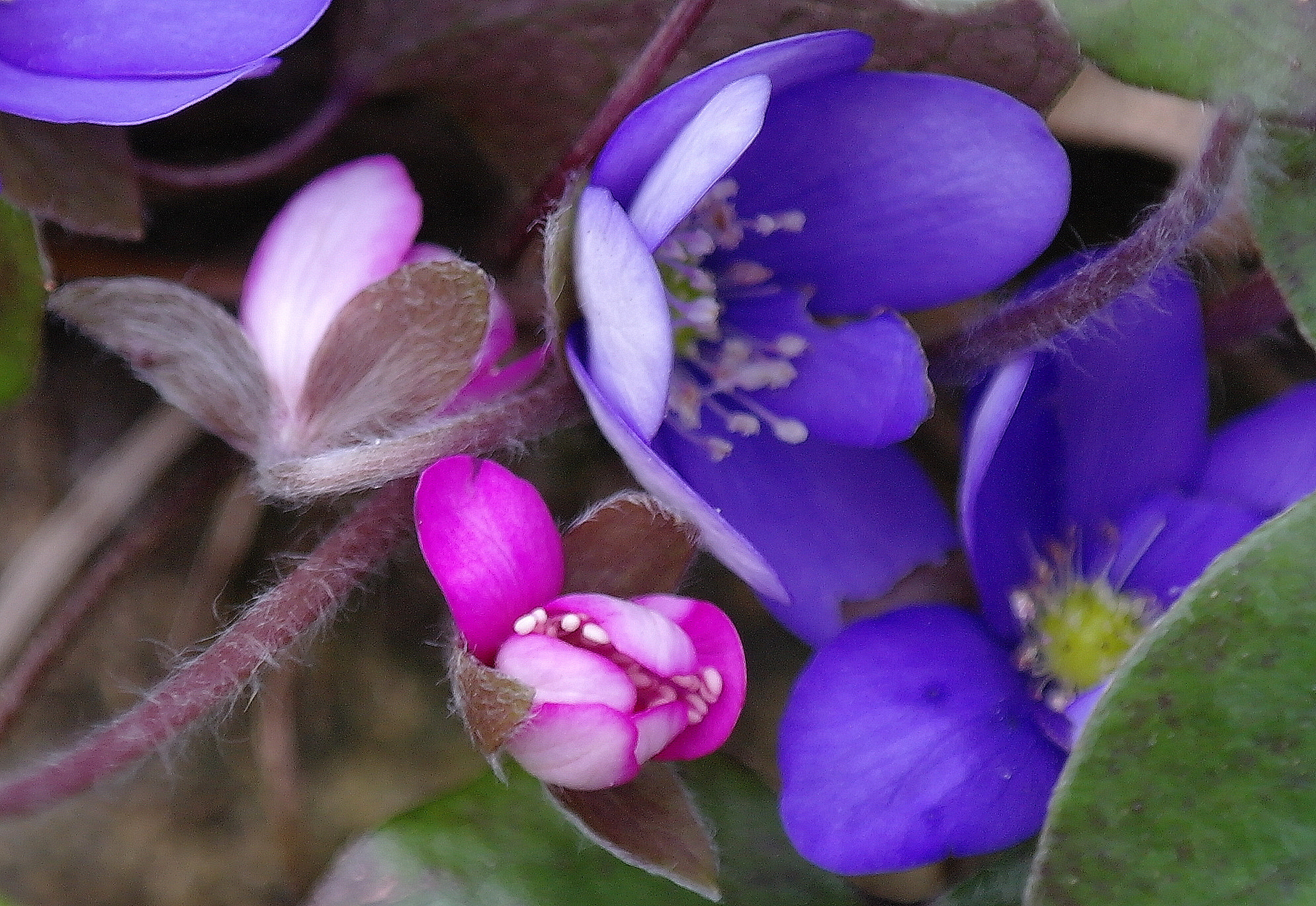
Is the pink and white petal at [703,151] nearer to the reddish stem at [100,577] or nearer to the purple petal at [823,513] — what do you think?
the purple petal at [823,513]

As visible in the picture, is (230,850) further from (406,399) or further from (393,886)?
(406,399)

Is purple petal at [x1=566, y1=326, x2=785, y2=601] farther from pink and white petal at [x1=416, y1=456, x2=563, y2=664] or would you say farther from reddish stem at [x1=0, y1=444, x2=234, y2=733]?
reddish stem at [x1=0, y1=444, x2=234, y2=733]

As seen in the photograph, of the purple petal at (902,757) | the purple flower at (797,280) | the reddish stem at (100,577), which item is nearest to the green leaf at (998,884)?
the purple petal at (902,757)

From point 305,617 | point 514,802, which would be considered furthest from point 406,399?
point 514,802

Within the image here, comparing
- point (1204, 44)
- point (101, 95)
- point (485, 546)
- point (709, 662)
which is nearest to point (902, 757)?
point (709, 662)

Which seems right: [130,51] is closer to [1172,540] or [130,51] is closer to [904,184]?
[904,184]

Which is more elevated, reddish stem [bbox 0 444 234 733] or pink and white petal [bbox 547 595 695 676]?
pink and white petal [bbox 547 595 695 676]

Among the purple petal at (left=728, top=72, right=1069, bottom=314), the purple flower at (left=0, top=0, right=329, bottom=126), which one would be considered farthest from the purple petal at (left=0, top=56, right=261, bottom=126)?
the purple petal at (left=728, top=72, right=1069, bottom=314)

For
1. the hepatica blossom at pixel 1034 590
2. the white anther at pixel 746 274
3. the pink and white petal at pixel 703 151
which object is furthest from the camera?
the white anther at pixel 746 274
